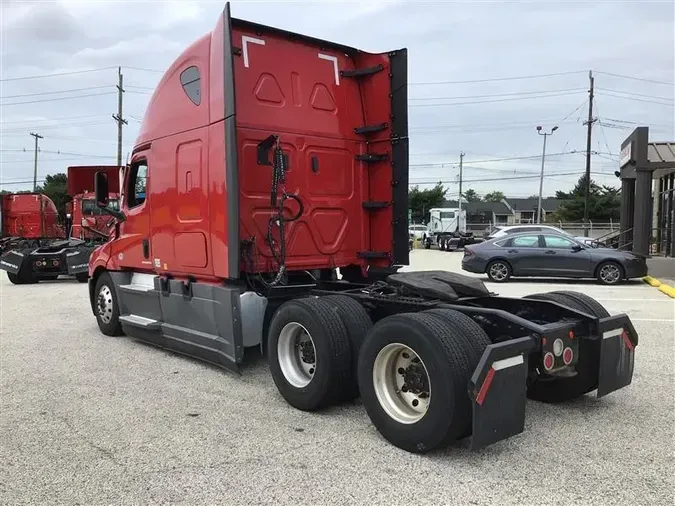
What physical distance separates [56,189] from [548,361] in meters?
77.5

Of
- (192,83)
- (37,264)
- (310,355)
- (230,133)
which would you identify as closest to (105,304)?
(192,83)

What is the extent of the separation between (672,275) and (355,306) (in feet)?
49.2

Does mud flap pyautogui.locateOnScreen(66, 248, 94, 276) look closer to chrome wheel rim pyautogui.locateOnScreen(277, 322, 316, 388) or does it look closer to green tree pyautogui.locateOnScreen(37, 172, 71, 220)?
chrome wheel rim pyautogui.locateOnScreen(277, 322, 316, 388)

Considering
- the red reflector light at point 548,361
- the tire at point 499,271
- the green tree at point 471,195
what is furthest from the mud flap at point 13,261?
the green tree at point 471,195

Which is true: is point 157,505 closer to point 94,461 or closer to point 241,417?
point 94,461

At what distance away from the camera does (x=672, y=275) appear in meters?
16.3

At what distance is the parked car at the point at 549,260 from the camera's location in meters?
14.7

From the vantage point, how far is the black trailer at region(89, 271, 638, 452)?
3521 millimetres

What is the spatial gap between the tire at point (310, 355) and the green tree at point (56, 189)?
2381 inches

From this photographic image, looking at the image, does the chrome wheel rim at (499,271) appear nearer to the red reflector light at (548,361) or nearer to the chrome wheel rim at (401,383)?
the red reflector light at (548,361)

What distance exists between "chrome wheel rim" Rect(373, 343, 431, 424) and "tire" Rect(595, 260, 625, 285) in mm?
12474

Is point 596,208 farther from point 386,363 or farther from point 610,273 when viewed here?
point 386,363

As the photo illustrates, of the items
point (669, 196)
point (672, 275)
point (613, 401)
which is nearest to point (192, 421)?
point (613, 401)

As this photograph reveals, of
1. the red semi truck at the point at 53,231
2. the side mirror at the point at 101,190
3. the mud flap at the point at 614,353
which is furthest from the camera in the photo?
the red semi truck at the point at 53,231
